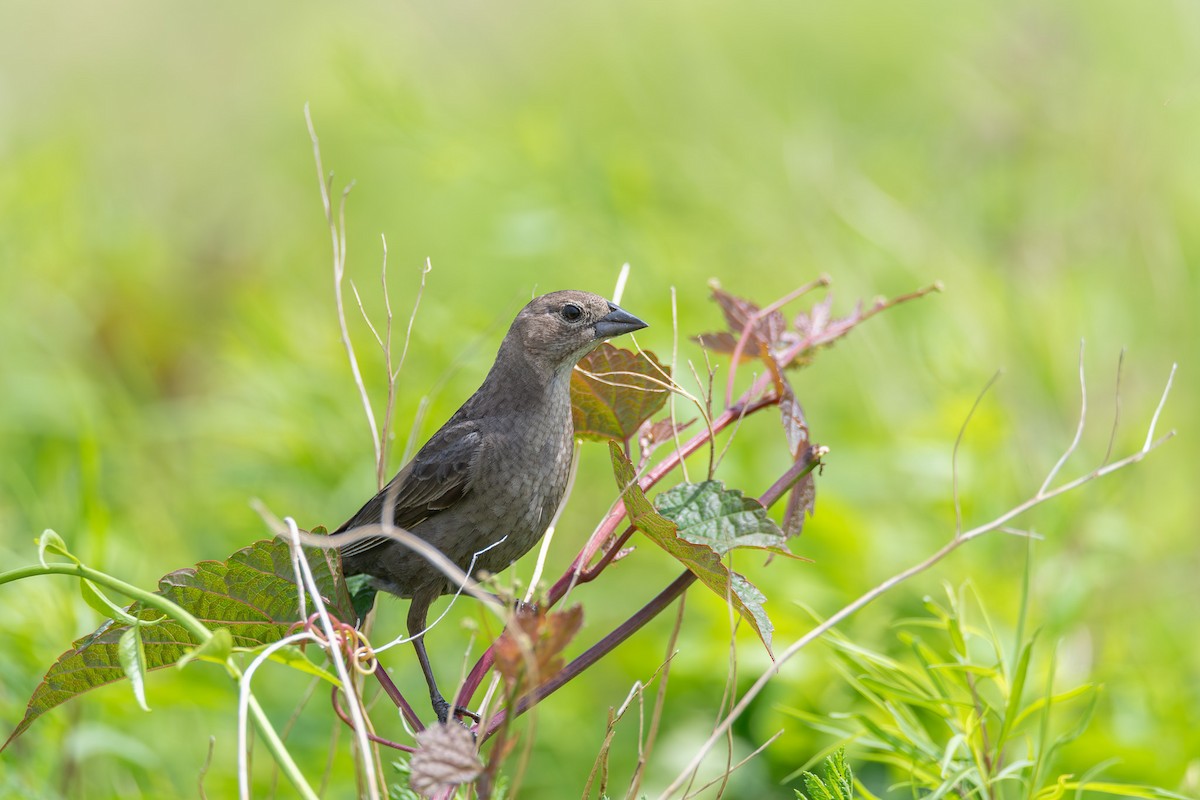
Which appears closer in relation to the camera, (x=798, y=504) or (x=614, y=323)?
(x=798, y=504)

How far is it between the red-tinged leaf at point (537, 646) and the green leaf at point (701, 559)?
236 mm

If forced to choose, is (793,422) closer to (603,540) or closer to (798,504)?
(798,504)

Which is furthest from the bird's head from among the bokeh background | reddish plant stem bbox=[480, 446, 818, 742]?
reddish plant stem bbox=[480, 446, 818, 742]

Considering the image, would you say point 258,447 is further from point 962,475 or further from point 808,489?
point 808,489

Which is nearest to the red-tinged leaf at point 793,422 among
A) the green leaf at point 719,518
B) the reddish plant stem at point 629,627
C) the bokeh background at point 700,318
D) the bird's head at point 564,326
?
the reddish plant stem at point 629,627

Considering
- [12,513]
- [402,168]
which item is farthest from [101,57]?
[12,513]

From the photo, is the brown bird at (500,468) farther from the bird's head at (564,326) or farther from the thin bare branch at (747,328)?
the thin bare branch at (747,328)

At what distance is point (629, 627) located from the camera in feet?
5.43

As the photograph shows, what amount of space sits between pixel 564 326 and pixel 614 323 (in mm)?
108

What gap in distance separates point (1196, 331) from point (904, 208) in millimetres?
1213

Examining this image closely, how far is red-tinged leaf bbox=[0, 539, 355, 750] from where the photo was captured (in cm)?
162

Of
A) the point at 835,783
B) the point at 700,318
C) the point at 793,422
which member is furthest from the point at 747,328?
the point at 700,318

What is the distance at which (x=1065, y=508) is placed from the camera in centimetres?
367

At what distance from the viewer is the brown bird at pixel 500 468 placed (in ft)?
7.41
